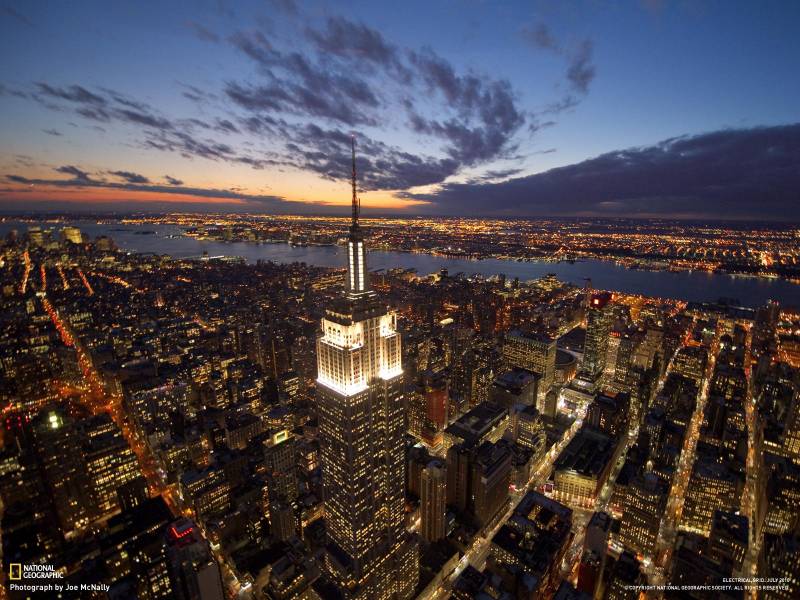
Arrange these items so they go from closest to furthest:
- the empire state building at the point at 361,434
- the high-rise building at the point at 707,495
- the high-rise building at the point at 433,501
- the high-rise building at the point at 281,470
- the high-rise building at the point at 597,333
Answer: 1. the empire state building at the point at 361,434
2. the high-rise building at the point at 433,501
3. the high-rise building at the point at 707,495
4. the high-rise building at the point at 281,470
5. the high-rise building at the point at 597,333

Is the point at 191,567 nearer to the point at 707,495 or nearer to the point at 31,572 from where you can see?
the point at 31,572

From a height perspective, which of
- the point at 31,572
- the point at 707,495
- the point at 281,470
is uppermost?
the point at 31,572

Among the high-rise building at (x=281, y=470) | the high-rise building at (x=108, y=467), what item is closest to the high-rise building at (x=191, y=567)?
the high-rise building at (x=281, y=470)

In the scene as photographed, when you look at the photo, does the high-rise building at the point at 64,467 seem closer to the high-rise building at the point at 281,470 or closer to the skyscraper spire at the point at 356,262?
the high-rise building at the point at 281,470

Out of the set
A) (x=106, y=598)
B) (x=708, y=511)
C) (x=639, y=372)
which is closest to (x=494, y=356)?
(x=639, y=372)

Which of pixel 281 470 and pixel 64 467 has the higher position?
pixel 64 467

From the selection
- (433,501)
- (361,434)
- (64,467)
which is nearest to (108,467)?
(64,467)
